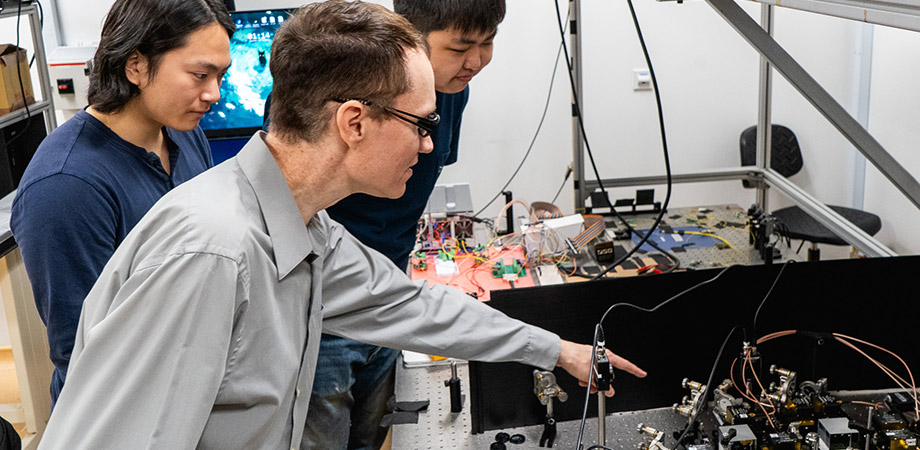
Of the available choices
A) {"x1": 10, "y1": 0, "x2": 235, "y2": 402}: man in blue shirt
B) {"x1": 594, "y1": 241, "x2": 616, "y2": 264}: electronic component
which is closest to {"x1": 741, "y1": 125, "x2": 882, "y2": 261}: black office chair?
{"x1": 594, "y1": 241, "x2": 616, "y2": 264}: electronic component

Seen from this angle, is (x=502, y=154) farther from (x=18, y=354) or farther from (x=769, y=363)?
(x=769, y=363)

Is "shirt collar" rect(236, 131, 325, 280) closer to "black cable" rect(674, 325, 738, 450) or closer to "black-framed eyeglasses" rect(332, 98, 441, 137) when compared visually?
"black-framed eyeglasses" rect(332, 98, 441, 137)

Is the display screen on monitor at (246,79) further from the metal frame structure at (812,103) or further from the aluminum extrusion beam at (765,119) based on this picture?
Answer: the aluminum extrusion beam at (765,119)

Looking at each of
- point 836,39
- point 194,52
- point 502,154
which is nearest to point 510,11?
point 502,154

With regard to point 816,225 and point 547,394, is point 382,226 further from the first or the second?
point 816,225

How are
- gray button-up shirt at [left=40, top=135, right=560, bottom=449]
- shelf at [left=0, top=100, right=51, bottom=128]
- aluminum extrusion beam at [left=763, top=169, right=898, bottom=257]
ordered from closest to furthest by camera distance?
1. gray button-up shirt at [left=40, top=135, right=560, bottom=449]
2. aluminum extrusion beam at [left=763, top=169, right=898, bottom=257]
3. shelf at [left=0, top=100, right=51, bottom=128]

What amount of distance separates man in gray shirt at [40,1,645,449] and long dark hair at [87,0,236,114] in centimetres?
48

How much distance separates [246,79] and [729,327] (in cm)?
253

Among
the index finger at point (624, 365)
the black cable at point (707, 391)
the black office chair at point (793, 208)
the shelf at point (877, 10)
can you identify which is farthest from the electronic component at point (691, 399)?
the black office chair at point (793, 208)

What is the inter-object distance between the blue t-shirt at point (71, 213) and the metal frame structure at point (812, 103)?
107 centimetres

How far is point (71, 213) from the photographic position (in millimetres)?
1227

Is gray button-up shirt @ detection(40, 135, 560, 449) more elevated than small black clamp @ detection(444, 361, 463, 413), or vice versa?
gray button-up shirt @ detection(40, 135, 560, 449)

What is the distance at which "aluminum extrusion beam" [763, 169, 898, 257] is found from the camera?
2.15 m

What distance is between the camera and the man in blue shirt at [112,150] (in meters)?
1.23
